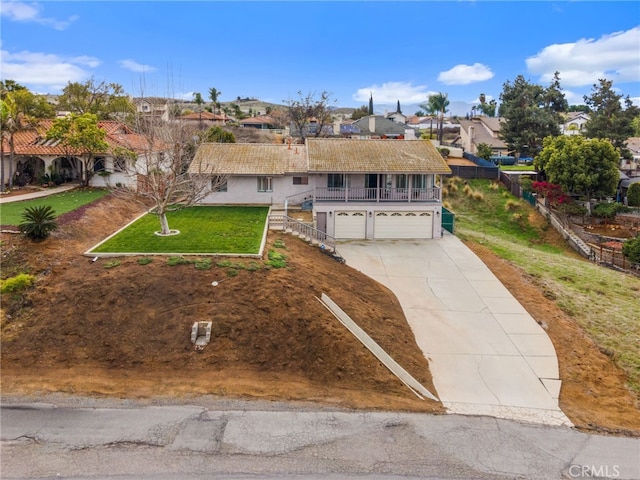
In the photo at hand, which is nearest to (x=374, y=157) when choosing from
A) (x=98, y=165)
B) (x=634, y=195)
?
(x=98, y=165)

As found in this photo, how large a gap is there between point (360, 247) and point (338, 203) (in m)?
3.23

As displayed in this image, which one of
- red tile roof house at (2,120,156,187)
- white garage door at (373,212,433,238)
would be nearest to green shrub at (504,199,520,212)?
white garage door at (373,212,433,238)

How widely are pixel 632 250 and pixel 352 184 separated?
17.4m

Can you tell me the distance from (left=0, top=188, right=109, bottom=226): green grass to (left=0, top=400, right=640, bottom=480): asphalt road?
13.1m

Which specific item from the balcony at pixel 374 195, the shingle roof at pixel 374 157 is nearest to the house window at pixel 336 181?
the balcony at pixel 374 195

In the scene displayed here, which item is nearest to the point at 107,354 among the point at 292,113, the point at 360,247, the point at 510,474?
the point at 510,474

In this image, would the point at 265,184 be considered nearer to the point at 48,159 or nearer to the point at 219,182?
the point at 219,182

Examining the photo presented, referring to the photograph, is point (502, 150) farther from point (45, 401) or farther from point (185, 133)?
point (45, 401)

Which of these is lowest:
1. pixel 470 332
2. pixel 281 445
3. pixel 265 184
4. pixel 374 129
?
pixel 281 445

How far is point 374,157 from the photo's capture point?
28.5m

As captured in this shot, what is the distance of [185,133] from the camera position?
29531 millimetres

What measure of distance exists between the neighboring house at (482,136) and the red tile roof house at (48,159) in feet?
154

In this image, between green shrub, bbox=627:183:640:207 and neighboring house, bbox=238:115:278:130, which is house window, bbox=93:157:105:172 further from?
neighboring house, bbox=238:115:278:130

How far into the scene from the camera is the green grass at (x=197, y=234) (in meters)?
18.8
